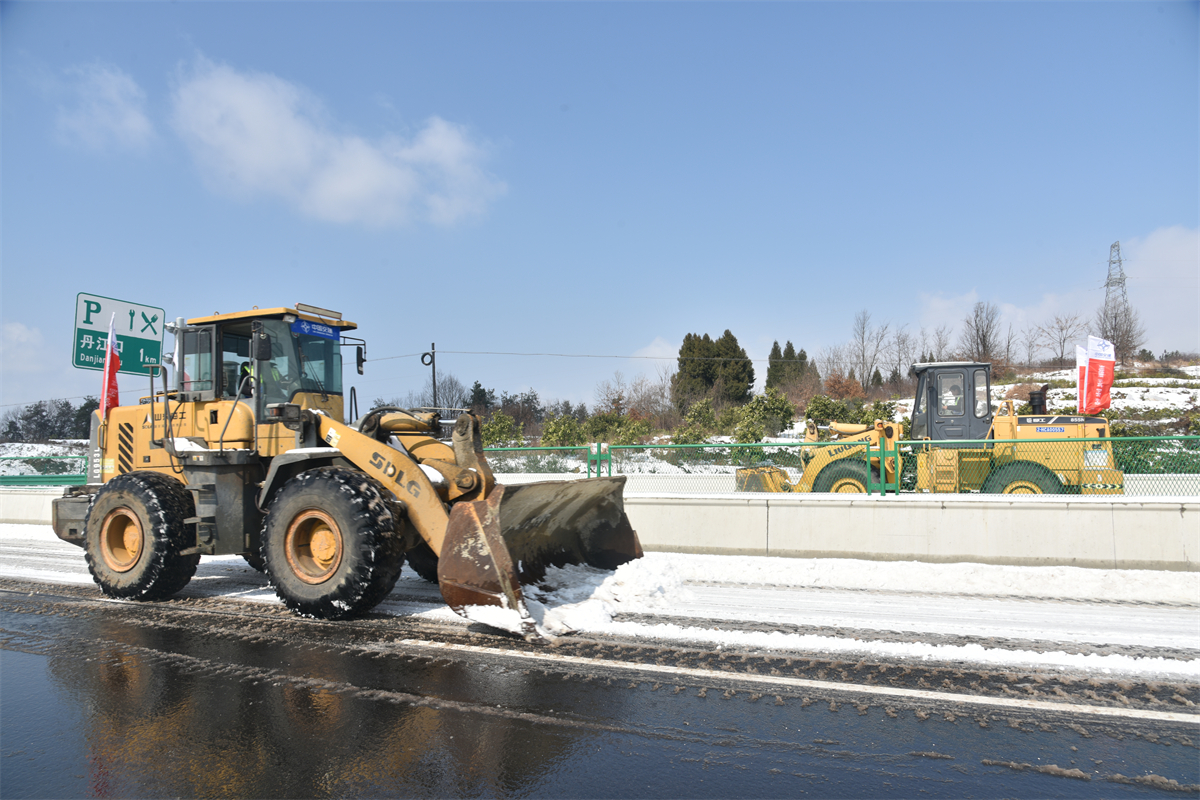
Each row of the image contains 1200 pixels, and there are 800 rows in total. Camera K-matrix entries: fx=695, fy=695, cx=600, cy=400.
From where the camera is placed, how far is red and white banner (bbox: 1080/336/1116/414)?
17188 millimetres

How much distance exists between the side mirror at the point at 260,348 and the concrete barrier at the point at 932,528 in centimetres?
560

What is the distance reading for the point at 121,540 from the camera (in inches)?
290

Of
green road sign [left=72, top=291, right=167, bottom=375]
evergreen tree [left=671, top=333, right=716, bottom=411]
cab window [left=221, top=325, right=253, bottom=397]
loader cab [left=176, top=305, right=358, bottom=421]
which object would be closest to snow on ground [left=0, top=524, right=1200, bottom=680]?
loader cab [left=176, top=305, right=358, bottom=421]

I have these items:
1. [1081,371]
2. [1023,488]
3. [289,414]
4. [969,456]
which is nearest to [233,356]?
[289,414]

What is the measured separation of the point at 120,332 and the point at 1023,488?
1769 centimetres

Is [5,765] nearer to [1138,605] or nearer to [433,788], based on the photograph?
[433,788]

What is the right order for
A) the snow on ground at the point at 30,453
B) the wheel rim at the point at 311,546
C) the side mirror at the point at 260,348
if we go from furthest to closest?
1. the snow on ground at the point at 30,453
2. the side mirror at the point at 260,348
3. the wheel rim at the point at 311,546

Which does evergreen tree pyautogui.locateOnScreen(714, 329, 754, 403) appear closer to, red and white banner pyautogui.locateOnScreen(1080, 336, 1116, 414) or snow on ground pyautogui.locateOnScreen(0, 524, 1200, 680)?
red and white banner pyautogui.locateOnScreen(1080, 336, 1116, 414)

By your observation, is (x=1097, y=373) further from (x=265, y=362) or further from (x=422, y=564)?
(x=265, y=362)

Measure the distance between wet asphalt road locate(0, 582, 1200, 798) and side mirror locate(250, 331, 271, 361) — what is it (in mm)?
2628

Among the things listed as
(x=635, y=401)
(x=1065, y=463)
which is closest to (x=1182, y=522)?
(x=1065, y=463)

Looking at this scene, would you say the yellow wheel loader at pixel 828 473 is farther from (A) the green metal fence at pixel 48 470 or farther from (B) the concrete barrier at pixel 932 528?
(A) the green metal fence at pixel 48 470

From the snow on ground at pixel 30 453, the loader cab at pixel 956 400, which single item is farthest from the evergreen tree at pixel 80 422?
the loader cab at pixel 956 400

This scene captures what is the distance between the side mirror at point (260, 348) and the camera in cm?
643
